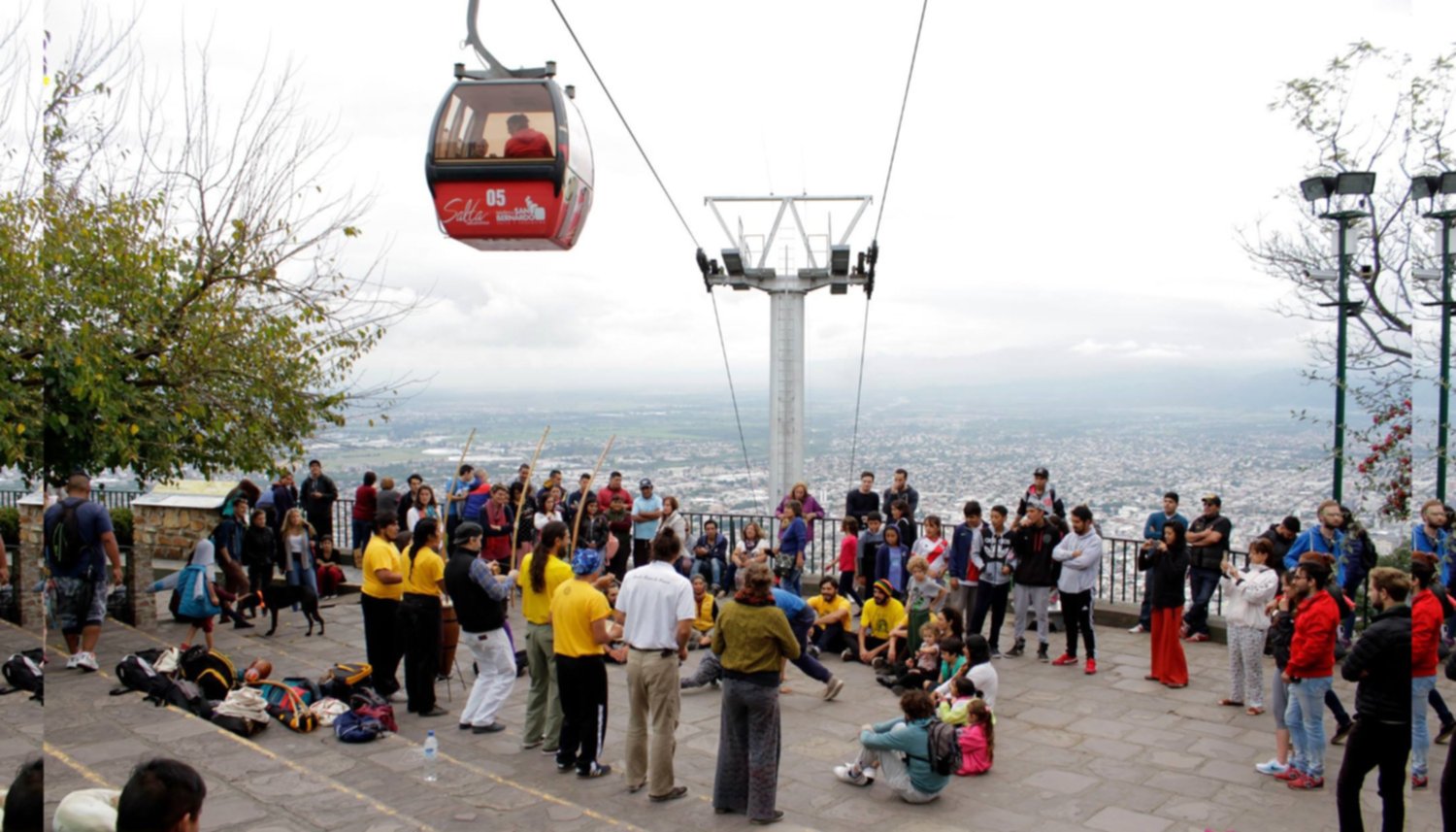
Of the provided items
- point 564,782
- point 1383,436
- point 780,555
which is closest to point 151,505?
point 780,555

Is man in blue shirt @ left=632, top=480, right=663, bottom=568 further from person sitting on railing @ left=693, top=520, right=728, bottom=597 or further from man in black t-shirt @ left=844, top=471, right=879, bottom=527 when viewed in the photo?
man in black t-shirt @ left=844, top=471, right=879, bottom=527

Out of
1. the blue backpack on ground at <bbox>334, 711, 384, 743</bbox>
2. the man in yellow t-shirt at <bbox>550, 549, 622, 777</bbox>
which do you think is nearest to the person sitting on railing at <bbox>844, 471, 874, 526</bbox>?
the man in yellow t-shirt at <bbox>550, 549, 622, 777</bbox>

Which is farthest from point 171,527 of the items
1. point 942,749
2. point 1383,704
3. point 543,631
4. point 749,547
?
point 1383,704

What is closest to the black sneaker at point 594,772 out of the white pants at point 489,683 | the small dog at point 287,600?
the white pants at point 489,683

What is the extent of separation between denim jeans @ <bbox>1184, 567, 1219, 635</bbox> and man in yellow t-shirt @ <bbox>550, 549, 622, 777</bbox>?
548 centimetres

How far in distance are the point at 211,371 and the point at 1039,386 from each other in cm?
1065

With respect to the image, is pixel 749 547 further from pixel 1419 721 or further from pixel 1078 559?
pixel 1419 721

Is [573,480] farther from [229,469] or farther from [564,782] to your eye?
[564,782]

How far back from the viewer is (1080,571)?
25.9 ft

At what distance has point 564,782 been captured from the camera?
557 cm

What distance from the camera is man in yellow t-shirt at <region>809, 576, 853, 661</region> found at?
332 inches

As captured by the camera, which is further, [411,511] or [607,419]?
[411,511]

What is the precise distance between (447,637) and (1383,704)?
18.1 ft

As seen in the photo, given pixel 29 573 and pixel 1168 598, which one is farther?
pixel 1168 598
